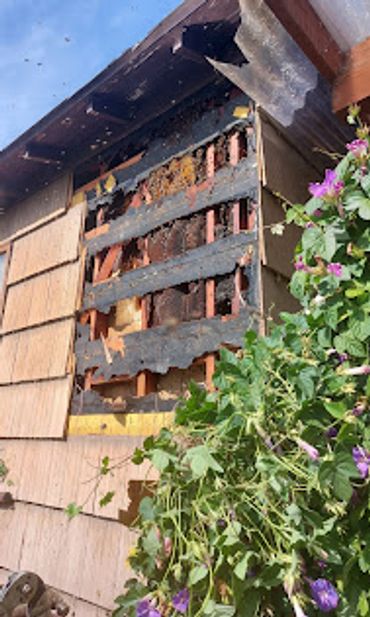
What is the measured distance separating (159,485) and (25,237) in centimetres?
434

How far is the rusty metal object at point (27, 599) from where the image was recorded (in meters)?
2.30

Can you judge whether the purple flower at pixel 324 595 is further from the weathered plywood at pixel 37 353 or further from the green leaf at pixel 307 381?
the weathered plywood at pixel 37 353

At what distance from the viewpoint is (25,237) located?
5457 millimetres

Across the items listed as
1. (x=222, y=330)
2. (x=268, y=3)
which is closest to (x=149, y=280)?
(x=222, y=330)

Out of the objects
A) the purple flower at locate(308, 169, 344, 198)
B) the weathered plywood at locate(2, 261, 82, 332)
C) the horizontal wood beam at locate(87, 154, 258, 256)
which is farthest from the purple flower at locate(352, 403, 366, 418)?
the weathered plywood at locate(2, 261, 82, 332)

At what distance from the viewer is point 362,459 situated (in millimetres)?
1456

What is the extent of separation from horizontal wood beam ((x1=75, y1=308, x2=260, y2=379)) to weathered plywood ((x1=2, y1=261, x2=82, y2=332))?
551 millimetres

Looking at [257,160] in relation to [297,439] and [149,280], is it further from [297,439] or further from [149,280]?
[297,439]

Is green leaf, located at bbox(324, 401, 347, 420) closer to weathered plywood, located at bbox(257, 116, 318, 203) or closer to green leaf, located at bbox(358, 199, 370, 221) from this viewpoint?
green leaf, located at bbox(358, 199, 370, 221)

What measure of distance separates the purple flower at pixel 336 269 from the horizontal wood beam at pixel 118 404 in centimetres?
177

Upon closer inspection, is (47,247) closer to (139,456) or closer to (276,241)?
(276,241)

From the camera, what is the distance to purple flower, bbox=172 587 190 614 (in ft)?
4.84

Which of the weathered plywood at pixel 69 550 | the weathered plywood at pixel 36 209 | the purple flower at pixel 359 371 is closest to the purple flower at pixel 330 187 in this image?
the purple flower at pixel 359 371

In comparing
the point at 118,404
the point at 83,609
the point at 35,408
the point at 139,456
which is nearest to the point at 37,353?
the point at 35,408
